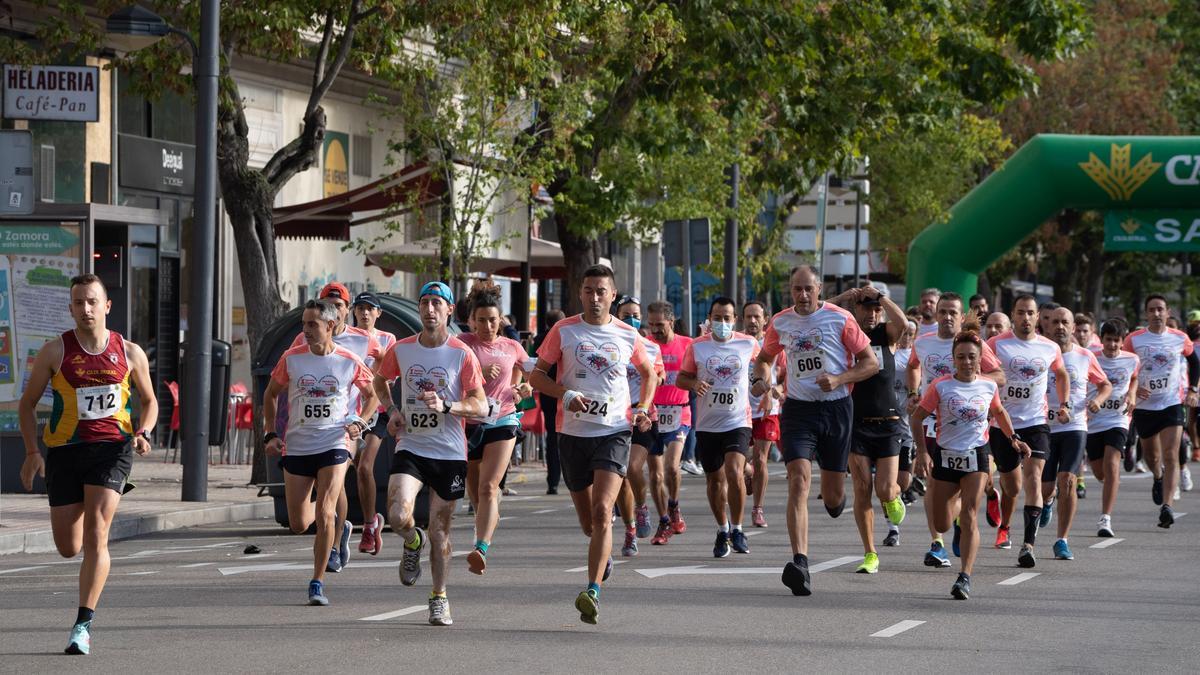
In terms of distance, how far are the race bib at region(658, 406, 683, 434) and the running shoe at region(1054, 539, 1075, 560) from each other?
3.04 meters

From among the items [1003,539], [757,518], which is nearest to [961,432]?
[1003,539]

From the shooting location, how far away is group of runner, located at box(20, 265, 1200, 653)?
9.84m

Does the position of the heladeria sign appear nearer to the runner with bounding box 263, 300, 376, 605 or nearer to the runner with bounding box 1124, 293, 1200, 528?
the runner with bounding box 263, 300, 376, 605

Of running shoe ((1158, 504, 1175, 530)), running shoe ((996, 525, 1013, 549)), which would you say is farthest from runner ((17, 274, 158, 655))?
running shoe ((1158, 504, 1175, 530))

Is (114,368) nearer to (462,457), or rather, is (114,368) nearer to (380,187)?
(462,457)

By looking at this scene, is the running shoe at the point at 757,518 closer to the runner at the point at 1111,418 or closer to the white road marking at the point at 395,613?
the runner at the point at 1111,418

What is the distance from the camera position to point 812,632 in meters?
10.2

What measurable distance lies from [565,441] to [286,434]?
1723mm

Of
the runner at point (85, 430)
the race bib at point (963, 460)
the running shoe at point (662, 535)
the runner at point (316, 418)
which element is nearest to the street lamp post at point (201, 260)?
the running shoe at point (662, 535)

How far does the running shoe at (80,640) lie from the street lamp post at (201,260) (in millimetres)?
8527

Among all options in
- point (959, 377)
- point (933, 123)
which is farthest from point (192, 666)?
point (933, 123)

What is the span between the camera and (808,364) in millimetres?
12445

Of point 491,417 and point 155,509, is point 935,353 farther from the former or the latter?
point 155,509

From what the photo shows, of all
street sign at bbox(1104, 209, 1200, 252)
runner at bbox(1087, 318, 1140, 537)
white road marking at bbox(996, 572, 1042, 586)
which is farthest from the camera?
street sign at bbox(1104, 209, 1200, 252)
